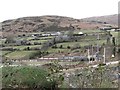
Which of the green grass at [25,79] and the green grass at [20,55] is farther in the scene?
the green grass at [20,55]

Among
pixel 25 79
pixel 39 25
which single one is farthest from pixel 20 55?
pixel 39 25

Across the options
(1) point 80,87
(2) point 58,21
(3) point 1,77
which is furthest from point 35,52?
(2) point 58,21

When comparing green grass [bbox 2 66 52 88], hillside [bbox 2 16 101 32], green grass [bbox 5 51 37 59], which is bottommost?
green grass [bbox 5 51 37 59]

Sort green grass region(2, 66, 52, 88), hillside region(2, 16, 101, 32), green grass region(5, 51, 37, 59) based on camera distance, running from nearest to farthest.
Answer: green grass region(2, 66, 52, 88) < green grass region(5, 51, 37, 59) < hillside region(2, 16, 101, 32)

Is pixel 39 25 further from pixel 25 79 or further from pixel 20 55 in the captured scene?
pixel 25 79

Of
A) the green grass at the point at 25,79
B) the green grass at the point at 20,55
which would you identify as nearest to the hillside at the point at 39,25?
the green grass at the point at 20,55

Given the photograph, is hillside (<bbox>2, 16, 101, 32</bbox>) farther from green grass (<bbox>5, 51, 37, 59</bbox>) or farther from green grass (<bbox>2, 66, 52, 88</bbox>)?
green grass (<bbox>2, 66, 52, 88</bbox>)

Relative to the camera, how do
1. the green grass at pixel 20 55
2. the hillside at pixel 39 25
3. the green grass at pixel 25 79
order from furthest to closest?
the hillside at pixel 39 25
the green grass at pixel 20 55
the green grass at pixel 25 79

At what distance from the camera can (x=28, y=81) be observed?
15750 mm

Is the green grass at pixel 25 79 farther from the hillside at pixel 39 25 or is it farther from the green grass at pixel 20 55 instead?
the hillside at pixel 39 25

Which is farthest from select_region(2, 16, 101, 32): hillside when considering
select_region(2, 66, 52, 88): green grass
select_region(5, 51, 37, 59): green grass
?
select_region(2, 66, 52, 88): green grass

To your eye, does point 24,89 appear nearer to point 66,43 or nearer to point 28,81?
point 28,81

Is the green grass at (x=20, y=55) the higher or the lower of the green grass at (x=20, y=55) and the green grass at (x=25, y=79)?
the lower

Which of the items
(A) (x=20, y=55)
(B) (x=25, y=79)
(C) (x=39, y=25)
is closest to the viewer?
(B) (x=25, y=79)
